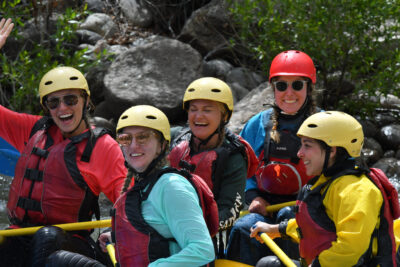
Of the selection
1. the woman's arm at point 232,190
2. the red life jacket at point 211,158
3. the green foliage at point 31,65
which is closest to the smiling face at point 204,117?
the red life jacket at point 211,158

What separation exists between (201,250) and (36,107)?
6.18 meters

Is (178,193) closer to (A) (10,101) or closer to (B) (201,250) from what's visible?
(B) (201,250)

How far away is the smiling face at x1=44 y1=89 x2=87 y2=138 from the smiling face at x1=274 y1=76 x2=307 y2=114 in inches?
50.0

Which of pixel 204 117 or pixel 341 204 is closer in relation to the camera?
pixel 341 204

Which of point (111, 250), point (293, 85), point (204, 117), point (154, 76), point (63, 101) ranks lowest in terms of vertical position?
point (111, 250)

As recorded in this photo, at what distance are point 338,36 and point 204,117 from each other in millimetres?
4703

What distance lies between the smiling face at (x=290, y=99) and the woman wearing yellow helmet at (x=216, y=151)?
389mm

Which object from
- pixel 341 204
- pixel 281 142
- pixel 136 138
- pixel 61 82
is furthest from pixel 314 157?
pixel 61 82

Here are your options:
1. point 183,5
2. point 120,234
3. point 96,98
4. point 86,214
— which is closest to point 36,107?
point 96,98

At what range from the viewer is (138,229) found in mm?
3027

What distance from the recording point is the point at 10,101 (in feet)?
28.2

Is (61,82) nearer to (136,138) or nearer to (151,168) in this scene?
(136,138)

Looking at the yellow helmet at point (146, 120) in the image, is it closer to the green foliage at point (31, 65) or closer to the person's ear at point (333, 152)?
the person's ear at point (333, 152)

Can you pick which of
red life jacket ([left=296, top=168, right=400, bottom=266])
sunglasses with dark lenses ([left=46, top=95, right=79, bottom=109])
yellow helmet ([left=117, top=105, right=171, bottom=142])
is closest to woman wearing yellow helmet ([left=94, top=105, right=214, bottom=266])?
yellow helmet ([left=117, top=105, right=171, bottom=142])
